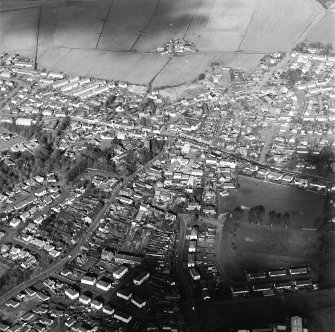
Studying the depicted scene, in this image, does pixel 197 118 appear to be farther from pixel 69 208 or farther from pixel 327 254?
pixel 327 254

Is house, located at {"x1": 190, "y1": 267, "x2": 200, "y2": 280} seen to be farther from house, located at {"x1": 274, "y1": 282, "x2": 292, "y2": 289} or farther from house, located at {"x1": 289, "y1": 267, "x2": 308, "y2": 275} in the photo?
house, located at {"x1": 289, "y1": 267, "x2": 308, "y2": 275}

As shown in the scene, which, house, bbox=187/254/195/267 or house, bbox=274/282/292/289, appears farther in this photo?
house, bbox=187/254/195/267

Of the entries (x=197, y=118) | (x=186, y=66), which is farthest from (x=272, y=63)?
(x=197, y=118)

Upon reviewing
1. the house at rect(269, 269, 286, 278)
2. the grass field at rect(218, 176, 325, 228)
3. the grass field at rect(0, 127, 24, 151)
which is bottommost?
the house at rect(269, 269, 286, 278)

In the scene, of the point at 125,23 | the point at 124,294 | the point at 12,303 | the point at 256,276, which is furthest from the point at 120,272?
the point at 125,23

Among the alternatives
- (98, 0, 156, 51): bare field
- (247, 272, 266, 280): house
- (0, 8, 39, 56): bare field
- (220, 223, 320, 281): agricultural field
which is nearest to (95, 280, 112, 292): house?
(220, 223, 320, 281): agricultural field

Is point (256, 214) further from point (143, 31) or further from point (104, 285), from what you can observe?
point (143, 31)
